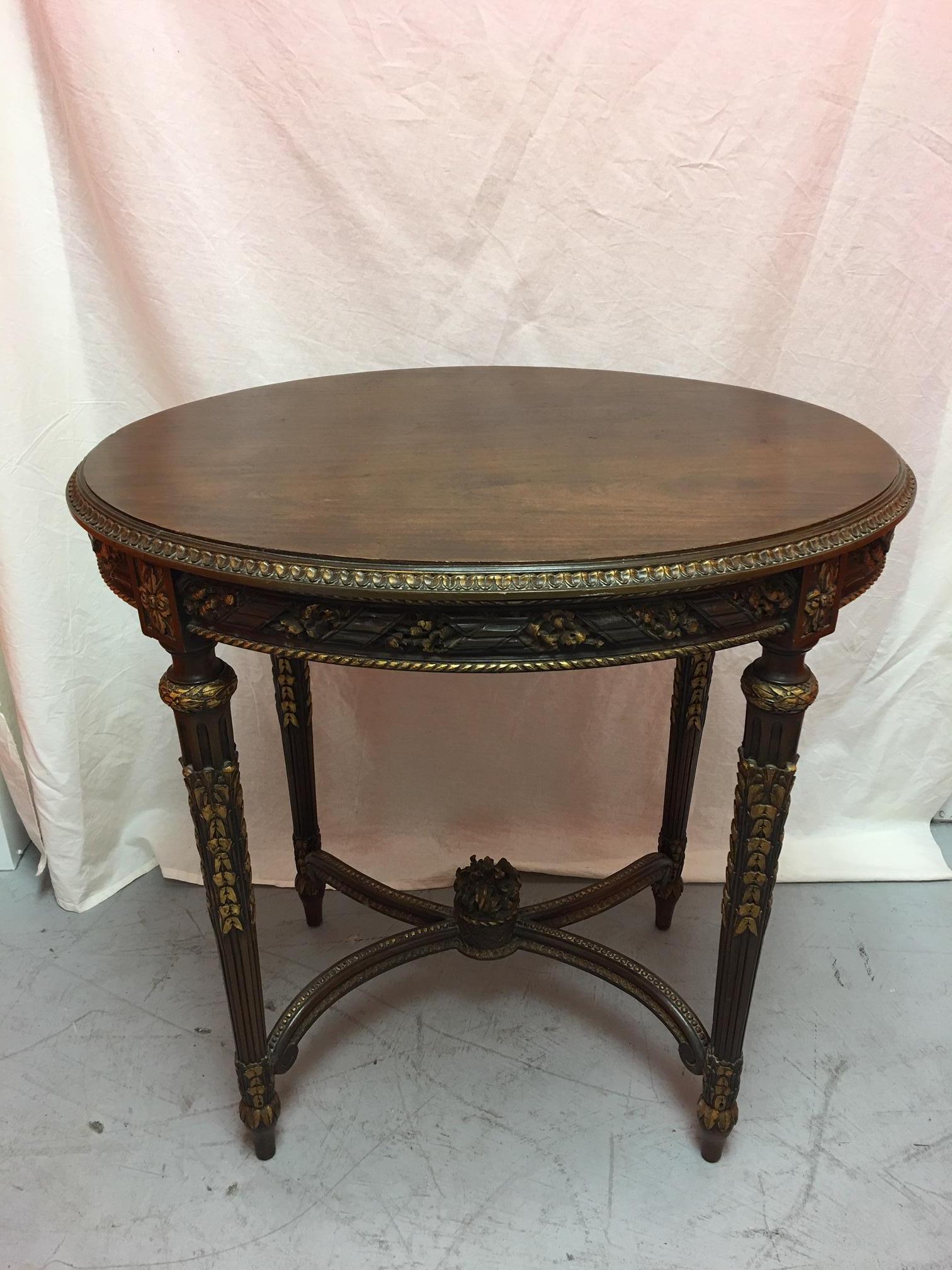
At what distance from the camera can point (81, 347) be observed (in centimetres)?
179

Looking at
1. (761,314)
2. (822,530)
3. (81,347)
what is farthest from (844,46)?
(81,347)

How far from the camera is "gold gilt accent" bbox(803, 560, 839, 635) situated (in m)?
1.04

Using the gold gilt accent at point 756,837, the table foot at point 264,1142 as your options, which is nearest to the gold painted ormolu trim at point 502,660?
the gold gilt accent at point 756,837

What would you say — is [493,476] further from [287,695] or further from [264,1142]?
[264,1142]

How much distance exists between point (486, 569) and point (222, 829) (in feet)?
1.77

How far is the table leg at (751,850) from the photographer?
1.13m

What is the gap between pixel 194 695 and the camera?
1.13m

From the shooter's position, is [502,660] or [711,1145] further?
[711,1145]

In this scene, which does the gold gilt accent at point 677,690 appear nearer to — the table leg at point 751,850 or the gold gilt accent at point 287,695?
the table leg at point 751,850

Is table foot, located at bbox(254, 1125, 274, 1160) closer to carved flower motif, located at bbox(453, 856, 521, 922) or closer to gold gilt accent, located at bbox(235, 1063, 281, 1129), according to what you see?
gold gilt accent, located at bbox(235, 1063, 281, 1129)

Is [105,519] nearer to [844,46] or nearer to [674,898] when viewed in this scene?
[674,898]

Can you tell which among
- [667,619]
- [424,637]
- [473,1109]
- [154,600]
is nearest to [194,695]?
[154,600]

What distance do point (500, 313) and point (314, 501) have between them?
90 cm

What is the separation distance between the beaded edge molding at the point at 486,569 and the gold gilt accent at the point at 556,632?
2.8 inches
